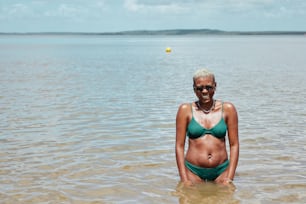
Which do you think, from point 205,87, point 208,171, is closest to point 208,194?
point 208,171

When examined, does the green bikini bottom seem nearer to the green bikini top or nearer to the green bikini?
the green bikini

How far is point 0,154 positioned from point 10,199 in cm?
259

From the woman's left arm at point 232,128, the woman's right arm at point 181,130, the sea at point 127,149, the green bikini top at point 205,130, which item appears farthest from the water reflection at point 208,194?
the green bikini top at point 205,130

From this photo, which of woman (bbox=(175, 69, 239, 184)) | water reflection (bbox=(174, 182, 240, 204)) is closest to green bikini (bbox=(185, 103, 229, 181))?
woman (bbox=(175, 69, 239, 184))

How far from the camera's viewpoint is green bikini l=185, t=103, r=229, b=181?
6.08 m

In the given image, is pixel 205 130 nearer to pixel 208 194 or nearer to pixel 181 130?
pixel 181 130

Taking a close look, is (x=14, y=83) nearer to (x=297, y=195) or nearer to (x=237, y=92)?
(x=237, y=92)

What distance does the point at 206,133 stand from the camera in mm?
6125

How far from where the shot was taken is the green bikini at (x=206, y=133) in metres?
6.08

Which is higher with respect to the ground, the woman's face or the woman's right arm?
the woman's face

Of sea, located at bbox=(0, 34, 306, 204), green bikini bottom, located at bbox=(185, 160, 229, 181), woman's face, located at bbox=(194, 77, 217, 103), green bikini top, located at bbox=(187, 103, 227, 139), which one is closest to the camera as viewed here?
woman's face, located at bbox=(194, 77, 217, 103)

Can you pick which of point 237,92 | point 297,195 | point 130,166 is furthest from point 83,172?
point 237,92

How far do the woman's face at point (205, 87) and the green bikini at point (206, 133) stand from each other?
1.05 feet

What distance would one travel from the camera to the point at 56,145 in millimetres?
9656
